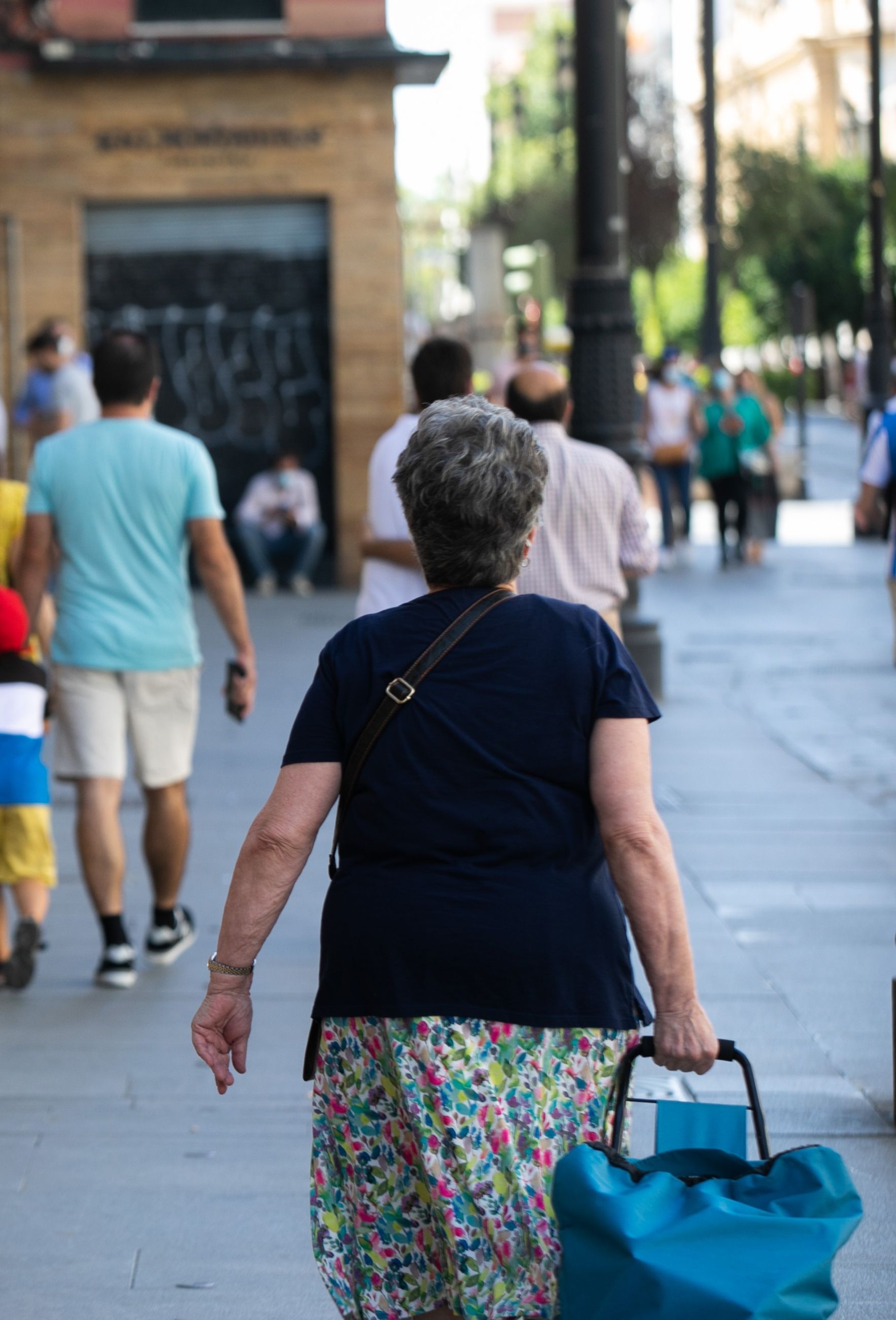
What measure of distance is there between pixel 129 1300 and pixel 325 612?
11.5 m

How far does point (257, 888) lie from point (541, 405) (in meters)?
3.34

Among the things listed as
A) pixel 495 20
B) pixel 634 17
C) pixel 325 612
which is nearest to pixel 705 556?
pixel 325 612

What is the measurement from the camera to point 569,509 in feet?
19.9

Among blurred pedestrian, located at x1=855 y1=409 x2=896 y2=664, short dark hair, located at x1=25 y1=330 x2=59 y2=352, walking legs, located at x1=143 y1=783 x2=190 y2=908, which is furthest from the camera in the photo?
short dark hair, located at x1=25 y1=330 x2=59 y2=352

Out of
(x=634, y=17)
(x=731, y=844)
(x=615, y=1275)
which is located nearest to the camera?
(x=615, y=1275)

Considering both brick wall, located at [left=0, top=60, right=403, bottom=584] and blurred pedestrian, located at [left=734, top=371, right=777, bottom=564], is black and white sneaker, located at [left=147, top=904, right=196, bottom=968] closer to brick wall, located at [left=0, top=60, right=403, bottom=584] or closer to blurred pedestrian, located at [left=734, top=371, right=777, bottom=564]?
brick wall, located at [left=0, top=60, right=403, bottom=584]

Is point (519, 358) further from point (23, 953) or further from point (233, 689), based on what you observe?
point (23, 953)

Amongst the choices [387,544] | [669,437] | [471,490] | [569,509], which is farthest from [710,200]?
[471,490]

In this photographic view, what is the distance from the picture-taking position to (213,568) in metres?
6.06

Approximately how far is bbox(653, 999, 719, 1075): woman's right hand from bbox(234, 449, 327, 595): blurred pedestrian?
45.1 feet

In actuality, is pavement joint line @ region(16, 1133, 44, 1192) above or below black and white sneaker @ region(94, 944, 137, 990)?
below

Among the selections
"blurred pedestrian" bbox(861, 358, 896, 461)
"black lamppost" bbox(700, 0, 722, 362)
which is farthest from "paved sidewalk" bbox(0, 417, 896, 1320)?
"black lamppost" bbox(700, 0, 722, 362)

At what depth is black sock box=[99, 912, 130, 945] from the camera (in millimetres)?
5984

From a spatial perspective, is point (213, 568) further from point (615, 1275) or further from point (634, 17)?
point (634, 17)
